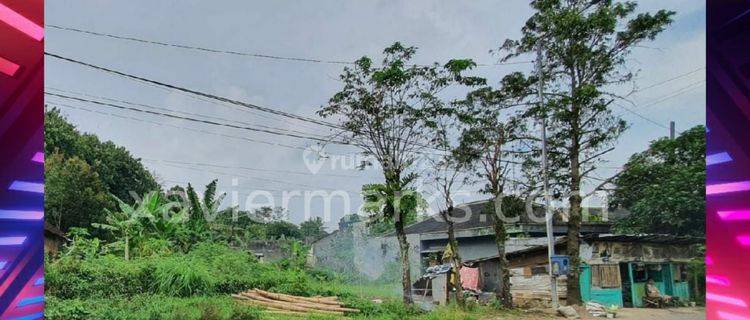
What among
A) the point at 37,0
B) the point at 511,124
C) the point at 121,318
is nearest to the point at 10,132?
the point at 37,0

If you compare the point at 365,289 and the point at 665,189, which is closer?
the point at 665,189

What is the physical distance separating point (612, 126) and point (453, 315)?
2.24 m

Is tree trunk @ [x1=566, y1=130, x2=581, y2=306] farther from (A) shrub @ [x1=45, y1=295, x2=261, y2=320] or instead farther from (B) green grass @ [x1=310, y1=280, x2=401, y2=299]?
(A) shrub @ [x1=45, y1=295, x2=261, y2=320]

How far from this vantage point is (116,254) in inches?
Result: 186

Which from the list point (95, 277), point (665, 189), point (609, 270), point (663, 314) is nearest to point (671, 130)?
point (665, 189)

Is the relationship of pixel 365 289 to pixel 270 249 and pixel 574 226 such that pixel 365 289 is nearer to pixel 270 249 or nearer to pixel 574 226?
pixel 270 249

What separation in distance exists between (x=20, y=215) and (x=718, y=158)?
1285mm

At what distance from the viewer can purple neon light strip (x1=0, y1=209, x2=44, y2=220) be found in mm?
887

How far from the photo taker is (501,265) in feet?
16.7

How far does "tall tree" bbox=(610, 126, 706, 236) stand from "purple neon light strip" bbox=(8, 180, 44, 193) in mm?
4188

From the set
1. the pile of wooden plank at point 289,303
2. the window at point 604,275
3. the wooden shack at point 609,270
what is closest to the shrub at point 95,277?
the pile of wooden plank at point 289,303

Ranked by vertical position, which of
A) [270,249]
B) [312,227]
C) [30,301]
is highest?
[312,227]

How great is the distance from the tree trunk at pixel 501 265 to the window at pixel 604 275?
784 millimetres

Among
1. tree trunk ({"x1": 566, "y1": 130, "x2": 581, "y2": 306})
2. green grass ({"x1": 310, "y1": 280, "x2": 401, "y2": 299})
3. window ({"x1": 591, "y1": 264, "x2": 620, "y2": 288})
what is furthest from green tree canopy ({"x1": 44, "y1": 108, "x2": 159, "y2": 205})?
window ({"x1": 591, "y1": 264, "x2": 620, "y2": 288})
